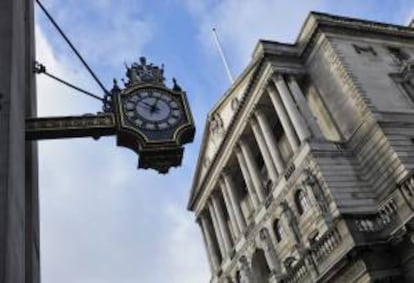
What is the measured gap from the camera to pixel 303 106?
48375 mm

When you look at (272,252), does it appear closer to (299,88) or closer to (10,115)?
(299,88)

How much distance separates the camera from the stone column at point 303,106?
46825 millimetres

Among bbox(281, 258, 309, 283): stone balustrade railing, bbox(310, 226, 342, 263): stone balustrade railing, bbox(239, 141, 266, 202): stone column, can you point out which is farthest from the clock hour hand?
bbox(239, 141, 266, 202): stone column

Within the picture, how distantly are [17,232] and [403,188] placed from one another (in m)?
29.6

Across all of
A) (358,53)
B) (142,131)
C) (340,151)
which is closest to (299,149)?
(340,151)

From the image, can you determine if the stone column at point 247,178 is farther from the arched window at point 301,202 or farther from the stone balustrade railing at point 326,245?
the stone balustrade railing at point 326,245

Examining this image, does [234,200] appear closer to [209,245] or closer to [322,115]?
[209,245]

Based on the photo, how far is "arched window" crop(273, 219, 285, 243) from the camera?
46.2 meters

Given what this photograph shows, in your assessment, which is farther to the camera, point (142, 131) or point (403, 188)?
point (403, 188)

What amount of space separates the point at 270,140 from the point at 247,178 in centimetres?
536

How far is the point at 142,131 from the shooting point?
8898 mm

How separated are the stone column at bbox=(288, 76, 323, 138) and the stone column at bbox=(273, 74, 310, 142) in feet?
1.41

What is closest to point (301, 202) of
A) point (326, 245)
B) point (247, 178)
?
point (326, 245)

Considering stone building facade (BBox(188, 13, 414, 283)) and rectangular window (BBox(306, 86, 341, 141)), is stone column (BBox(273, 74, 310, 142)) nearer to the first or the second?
stone building facade (BBox(188, 13, 414, 283))
